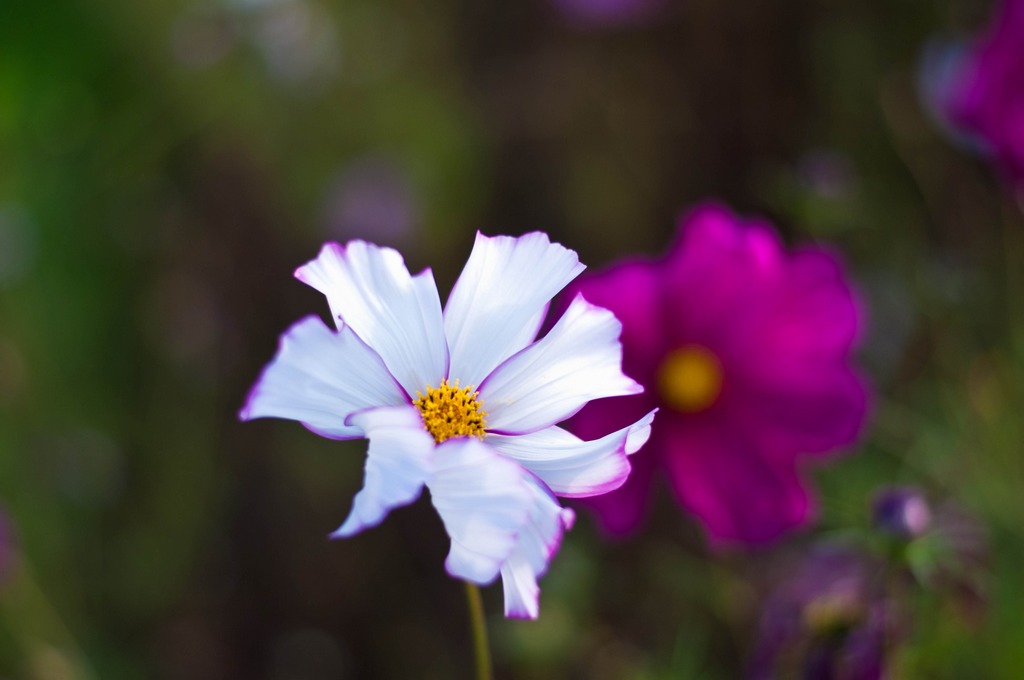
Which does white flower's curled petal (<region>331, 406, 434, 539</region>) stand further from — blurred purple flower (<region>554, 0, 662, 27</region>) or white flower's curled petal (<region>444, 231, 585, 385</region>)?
blurred purple flower (<region>554, 0, 662, 27</region>)

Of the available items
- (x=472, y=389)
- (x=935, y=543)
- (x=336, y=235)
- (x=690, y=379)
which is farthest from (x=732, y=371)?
(x=336, y=235)

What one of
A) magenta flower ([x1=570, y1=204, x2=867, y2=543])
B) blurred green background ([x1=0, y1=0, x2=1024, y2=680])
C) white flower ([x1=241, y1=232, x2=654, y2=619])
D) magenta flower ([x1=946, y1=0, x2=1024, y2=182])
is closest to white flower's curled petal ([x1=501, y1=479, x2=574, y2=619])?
white flower ([x1=241, y1=232, x2=654, y2=619])

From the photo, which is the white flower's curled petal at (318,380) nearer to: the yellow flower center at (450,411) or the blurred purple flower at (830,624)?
the yellow flower center at (450,411)

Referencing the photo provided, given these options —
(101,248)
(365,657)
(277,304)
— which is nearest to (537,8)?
(277,304)

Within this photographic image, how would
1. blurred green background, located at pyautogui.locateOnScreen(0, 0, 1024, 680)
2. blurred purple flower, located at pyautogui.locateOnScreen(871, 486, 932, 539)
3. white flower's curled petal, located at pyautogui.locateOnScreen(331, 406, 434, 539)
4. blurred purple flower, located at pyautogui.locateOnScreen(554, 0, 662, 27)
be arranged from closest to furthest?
white flower's curled petal, located at pyautogui.locateOnScreen(331, 406, 434, 539), blurred purple flower, located at pyautogui.locateOnScreen(871, 486, 932, 539), blurred green background, located at pyautogui.locateOnScreen(0, 0, 1024, 680), blurred purple flower, located at pyautogui.locateOnScreen(554, 0, 662, 27)

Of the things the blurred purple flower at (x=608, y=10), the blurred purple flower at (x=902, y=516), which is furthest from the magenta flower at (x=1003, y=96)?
the blurred purple flower at (x=608, y=10)

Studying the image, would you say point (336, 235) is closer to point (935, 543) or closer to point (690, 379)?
point (690, 379)

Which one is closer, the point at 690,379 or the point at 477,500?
the point at 477,500
